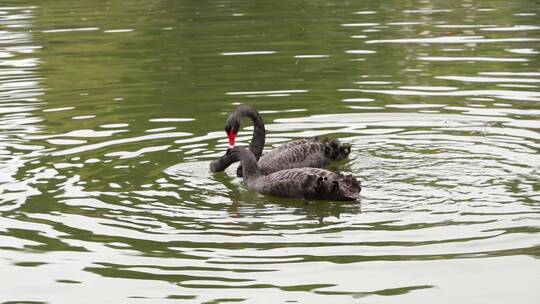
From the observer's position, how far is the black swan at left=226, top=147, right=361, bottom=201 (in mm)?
8953

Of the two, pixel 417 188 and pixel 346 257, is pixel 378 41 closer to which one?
pixel 417 188

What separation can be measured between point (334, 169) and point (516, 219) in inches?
99.0

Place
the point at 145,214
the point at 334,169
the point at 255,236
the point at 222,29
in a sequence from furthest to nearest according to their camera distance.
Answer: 1. the point at 222,29
2. the point at 334,169
3. the point at 145,214
4. the point at 255,236

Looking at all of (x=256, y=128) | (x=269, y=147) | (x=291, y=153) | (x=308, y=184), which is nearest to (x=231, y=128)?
(x=256, y=128)

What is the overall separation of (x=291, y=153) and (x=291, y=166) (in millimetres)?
123

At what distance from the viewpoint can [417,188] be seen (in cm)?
915

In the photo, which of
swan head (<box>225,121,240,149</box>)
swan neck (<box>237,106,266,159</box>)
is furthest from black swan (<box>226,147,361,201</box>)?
swan neck (<box>237,106,266,159</box>)

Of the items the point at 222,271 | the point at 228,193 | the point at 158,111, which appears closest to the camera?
the point at 222,271

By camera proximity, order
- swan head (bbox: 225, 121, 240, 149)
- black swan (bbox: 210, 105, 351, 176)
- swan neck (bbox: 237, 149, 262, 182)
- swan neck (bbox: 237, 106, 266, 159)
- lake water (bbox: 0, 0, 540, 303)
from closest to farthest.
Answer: lake water (bbox: 0, 0, 540, 303), swan neck (bbox: 237, 149, 262, 182), black swan (bbox: 210, 105, 351, 176), swan head (bbox: 225, 121, 240, 149), swan neck (bbox: 237, 106, 266, 159)

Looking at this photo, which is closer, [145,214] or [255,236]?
[255,236]

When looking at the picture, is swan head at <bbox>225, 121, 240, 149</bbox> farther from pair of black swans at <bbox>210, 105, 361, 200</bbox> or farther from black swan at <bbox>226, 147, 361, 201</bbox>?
black swan at <bbox>226, 147, 361, 201</bbox>

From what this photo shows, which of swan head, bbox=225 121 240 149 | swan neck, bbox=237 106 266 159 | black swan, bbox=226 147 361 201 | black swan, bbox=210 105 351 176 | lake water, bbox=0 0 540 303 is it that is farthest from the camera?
swan neck, bbox=237 106 266 159

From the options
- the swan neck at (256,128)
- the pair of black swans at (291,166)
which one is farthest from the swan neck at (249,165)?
the swan neck at (256,128)

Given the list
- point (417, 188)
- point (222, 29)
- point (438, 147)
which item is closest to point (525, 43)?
point (222, 29)
